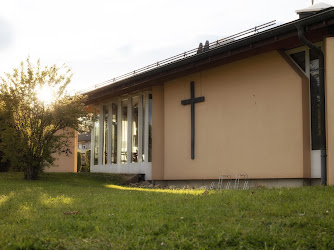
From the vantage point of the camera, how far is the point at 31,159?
17312 millimetres

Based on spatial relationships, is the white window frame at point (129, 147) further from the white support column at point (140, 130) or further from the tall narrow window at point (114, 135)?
the tall narrow window at point (114, 135)

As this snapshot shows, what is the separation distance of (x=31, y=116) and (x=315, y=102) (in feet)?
35.3

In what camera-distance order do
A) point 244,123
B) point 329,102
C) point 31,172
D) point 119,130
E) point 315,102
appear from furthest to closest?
point 119,130, point 31,172, point 244,123, point 315,102, point 329,102

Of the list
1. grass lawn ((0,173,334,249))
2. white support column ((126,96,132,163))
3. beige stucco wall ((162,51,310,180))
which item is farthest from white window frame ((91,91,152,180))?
grass lawn ((0,173,334,249))

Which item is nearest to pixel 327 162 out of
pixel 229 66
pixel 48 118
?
pixel 229 66

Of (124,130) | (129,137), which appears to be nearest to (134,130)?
(129,137)

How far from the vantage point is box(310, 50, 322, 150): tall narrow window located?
1305 centimetres

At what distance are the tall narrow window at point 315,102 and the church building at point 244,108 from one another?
3cm

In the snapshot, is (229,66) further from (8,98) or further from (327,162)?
(8,98)

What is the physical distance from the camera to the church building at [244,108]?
12734 mm

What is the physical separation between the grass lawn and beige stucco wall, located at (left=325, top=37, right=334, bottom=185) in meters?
3.29

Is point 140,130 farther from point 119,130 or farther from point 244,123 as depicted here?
point 244,123

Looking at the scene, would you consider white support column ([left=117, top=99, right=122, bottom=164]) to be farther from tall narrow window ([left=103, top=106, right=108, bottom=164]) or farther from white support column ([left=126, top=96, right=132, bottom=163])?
tall narrow window ([left=103, top=106, right=108, bottom=164])

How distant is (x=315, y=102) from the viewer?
43.4 ft
